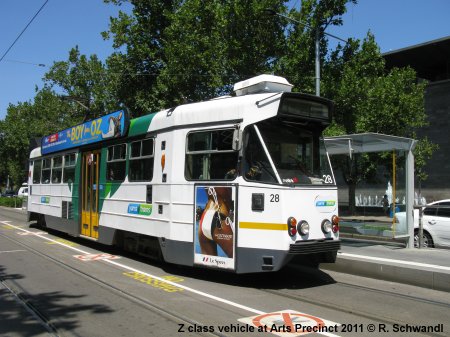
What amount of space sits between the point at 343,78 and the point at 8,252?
570 inches

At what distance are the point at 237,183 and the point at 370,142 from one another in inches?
210

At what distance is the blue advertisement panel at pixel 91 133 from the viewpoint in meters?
11.0

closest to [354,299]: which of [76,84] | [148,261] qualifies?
[148,261]

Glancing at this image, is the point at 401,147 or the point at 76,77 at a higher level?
the point at 76,77

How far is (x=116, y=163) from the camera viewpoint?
11.2 meters

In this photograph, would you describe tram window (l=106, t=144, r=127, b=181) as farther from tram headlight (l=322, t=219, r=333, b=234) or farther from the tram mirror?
tram headlight (l=322, t=219, r=333, b=234)

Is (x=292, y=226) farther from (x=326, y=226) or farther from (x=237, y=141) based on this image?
(x=237, y=141)

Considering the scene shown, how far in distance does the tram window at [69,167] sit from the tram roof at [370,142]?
727 centimetres

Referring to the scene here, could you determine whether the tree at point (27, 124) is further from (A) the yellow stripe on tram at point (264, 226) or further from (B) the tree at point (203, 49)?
(A) the yellow stripe on tram at point (264, 226)

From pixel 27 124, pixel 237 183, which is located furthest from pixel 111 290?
pixel 27 124

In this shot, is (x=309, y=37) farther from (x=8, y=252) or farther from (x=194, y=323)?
(x=194, y=323)

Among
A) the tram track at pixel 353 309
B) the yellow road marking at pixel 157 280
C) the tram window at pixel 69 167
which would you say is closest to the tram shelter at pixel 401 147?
the tram track at pixel 353 309

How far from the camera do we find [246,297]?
23.4ft

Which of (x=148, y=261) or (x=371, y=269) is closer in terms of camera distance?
(x=371, y=269)
